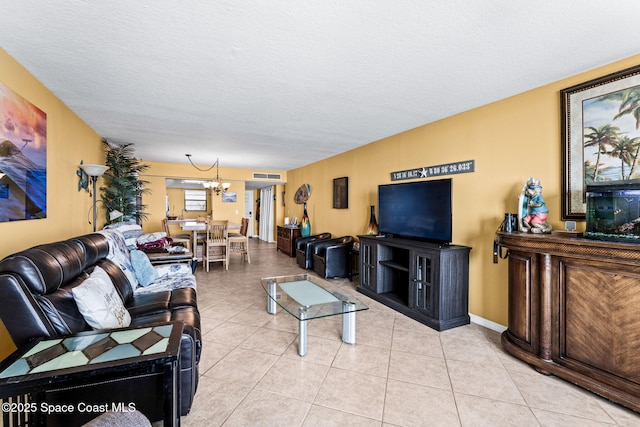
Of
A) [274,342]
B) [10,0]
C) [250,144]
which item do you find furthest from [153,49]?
[250,144]

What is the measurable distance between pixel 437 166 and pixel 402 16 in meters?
2.24

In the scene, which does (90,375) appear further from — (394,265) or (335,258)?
(335,258)

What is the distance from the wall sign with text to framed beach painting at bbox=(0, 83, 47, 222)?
3.91 meters

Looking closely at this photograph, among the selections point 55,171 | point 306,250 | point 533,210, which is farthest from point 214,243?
point 533,210

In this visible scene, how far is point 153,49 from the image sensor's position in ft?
6.23

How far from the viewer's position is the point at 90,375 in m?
1.10

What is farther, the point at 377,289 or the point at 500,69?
the point at 377,289

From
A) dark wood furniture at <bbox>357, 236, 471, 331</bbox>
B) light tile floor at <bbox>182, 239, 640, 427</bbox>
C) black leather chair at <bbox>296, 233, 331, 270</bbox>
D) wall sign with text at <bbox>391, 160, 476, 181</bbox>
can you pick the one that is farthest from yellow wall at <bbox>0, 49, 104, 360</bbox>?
wall sign with text at <bbox>391, 160, 476, 181</bbox>

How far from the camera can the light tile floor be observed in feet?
5.58

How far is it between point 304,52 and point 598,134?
7.71 feet

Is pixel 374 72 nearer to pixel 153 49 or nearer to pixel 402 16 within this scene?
pixel 402 16

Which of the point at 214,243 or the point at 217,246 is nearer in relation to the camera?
the point at 214,243

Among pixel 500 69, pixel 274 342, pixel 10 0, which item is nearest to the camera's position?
pixel 10 0

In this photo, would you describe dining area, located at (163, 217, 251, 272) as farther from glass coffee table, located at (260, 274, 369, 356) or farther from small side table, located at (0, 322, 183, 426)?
small side table, located at (0, 322, 183, 426)
